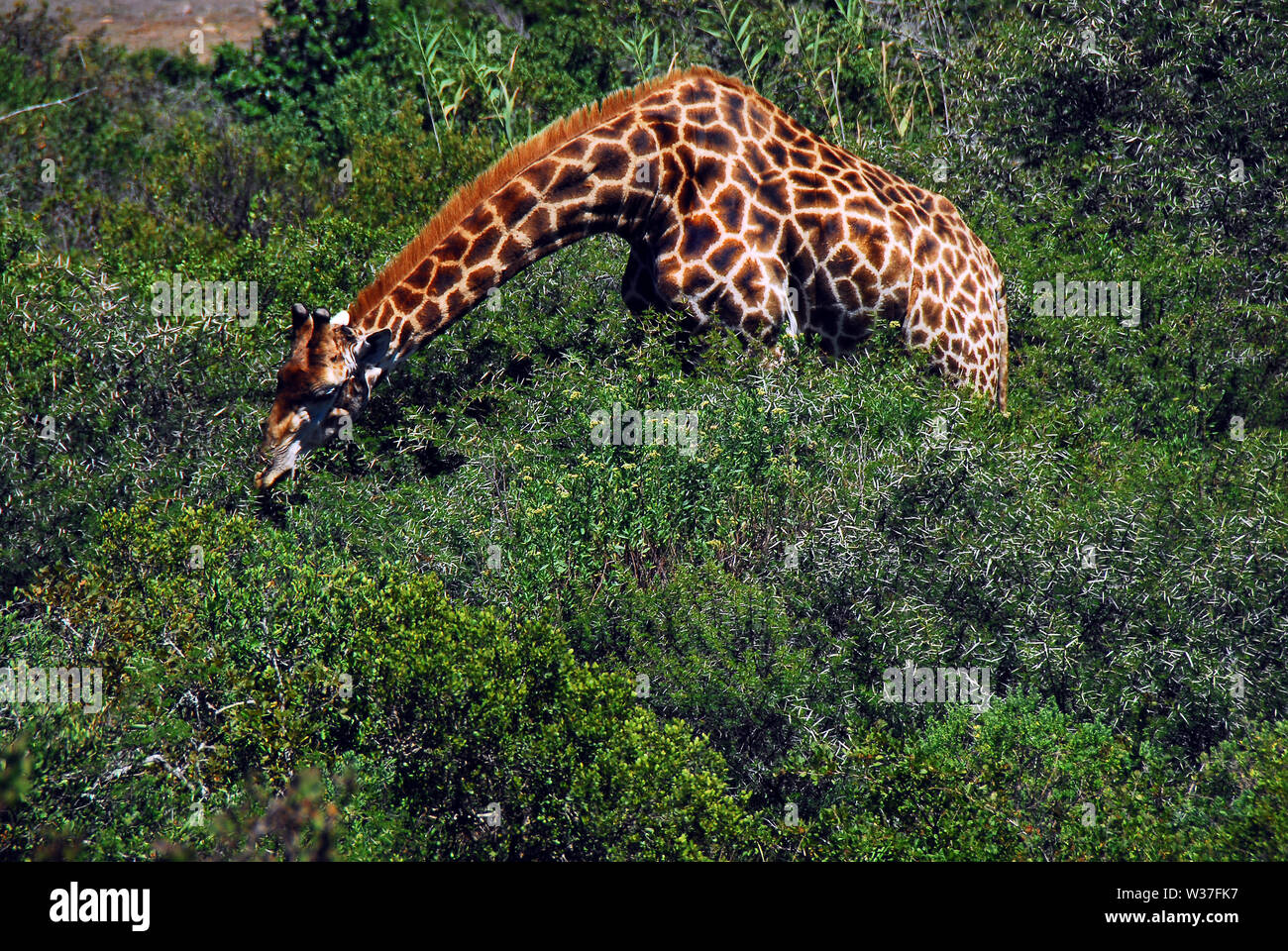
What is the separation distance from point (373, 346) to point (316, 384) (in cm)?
45

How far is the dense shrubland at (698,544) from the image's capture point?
5551 millimetres

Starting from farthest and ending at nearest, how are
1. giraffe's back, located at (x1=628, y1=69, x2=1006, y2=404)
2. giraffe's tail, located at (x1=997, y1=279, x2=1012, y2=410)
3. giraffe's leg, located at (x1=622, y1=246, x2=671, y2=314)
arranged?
giraffe's tail, located at (x1=997, y1=279, x2=1012, y2=410), giraffe's leg, located at (x1=622, y1=246, x2=671, y2=314), giraffe's back, located at (x1=628, y1=69, x2=1006, y2=404)

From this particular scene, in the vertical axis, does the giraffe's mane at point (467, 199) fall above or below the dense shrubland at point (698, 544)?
above

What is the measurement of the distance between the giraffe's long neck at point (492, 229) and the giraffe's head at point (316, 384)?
0.19m

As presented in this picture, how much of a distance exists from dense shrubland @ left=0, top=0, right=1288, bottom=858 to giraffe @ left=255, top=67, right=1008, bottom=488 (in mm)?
403

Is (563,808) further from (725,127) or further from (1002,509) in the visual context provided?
(725,127)

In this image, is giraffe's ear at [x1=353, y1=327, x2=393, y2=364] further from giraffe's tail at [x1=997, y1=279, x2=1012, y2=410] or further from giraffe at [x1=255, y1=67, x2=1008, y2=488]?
giraffe's tail at [x1=997, y1=279, x2=1012, y2=410]

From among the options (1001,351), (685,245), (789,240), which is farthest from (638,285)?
(1001,351)

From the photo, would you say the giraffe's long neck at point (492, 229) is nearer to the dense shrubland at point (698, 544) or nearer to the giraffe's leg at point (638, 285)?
the giraffe's leg at point (638, 285)

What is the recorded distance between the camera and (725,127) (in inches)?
338

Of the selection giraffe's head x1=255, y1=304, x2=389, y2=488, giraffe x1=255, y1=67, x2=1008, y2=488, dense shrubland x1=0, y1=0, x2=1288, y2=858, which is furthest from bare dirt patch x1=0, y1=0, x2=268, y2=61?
giraffe's head x1=255, y1=304, x2=389, y2=488

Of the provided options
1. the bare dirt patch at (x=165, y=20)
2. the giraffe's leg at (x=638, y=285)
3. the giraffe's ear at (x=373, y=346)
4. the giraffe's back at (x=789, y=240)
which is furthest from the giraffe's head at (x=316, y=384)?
the bare dirt patch at (x=165, y=20)

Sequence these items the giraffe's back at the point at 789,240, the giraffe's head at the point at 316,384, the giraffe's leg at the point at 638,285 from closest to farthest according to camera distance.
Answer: the giraffe's head at the point at 316,384 → the giraffe's back at the point at 789,240 → the giraffe's leg at the point at 638,285

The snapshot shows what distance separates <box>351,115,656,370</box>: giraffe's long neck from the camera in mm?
8070
